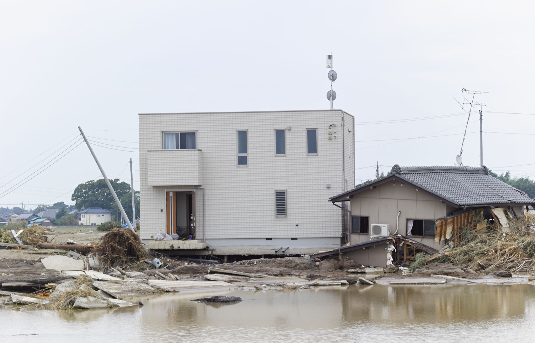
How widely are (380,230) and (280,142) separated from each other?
6565 millimetres

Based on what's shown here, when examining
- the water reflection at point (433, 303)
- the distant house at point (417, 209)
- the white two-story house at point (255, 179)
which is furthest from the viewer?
the white two-story house at point (255, 179)

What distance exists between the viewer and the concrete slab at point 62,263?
81.9 ft

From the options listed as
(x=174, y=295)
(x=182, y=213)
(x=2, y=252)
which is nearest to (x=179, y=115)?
(x=182, y=213)

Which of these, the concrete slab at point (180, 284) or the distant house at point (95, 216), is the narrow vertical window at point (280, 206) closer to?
the concrete slab at point (180, 284)

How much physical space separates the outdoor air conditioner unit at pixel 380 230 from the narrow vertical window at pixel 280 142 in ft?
19.6

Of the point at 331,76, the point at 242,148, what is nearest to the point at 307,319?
the point at 242,148

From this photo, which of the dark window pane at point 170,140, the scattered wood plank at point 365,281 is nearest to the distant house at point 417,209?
the scattered wood plank at point 365,281

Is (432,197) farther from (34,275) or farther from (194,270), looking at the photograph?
(34,275)

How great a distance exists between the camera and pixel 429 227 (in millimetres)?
25688

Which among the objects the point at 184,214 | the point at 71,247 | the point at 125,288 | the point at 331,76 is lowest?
the point at 125,288

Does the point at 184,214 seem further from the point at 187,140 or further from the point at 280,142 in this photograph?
the point at 280,142

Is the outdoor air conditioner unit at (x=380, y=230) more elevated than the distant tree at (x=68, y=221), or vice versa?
the outdoor air conditioner unit at (x=380, y=230)

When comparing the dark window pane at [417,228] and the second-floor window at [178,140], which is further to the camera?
the second-floor window at [178,140]

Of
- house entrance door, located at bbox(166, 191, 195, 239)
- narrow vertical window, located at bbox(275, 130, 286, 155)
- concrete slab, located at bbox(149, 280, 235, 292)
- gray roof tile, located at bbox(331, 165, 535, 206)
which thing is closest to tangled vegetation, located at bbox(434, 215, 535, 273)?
gray roof tile, located at bbox(331, 165, 535, 206)
